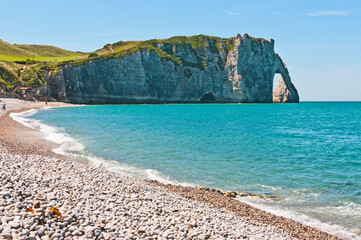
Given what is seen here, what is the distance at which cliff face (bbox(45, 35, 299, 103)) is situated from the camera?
14212 cm

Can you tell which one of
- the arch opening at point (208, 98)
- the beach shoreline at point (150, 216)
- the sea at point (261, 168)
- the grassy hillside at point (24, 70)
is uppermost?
the grassy hillside at point (24, 70)

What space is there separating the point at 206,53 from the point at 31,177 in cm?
17890

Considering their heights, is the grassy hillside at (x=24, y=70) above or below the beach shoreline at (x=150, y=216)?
above

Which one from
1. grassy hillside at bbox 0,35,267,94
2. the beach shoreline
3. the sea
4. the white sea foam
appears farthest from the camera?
grassy hillside at bbox 0,35,267,94

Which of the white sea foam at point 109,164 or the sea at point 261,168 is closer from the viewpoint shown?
the sea at point 261,168

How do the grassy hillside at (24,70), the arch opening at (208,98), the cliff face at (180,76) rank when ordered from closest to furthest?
the grassy hillside at (24,70)
the cliff face at (180,76)
the arch opening at (208,98)

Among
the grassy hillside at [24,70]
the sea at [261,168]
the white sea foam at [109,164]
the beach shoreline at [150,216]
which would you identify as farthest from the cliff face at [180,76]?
the beach shoreline at [150,216]

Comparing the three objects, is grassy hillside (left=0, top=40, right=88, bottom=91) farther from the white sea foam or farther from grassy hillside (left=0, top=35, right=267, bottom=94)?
the white sea foam

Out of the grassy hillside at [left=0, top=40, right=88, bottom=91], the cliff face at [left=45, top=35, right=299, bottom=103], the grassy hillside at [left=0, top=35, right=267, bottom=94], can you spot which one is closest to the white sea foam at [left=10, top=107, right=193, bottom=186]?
the grassy hillside at [left=0, top=40, right=88, bottom=91]

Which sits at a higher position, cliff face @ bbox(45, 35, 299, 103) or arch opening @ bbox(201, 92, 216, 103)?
cliff face @ bbox(45, 35, 299, 103)

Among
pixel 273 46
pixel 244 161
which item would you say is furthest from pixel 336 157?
pixel 273 46

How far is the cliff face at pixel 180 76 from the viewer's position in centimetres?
14212

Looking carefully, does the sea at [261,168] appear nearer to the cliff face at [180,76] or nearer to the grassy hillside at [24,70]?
the grassy hillside at [24,70]

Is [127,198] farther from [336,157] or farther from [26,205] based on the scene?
[336,157]
